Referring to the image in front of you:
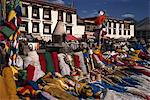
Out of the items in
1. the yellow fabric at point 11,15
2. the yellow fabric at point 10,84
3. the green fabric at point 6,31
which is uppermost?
the yellow fabric at point 11,15

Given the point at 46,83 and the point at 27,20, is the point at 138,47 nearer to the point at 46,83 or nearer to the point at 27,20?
the point at 27,20

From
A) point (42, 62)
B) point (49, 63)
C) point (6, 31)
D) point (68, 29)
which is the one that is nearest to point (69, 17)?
point (68, 29)

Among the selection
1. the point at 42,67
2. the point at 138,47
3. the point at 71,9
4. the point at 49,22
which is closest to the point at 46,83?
the point at 42,67

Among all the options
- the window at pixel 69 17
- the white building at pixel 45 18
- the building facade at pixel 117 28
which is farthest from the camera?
the building facade at pixel 117 28

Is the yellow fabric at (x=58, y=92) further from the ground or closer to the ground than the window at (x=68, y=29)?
closer to the ground

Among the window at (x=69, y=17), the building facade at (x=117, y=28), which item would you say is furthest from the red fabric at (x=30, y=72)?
the building facade at (x=117, y=28)

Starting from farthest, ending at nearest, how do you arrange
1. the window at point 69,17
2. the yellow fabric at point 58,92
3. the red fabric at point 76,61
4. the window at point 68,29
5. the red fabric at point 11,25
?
the window at point 69,17
the window at point 68,29
the red fabric at point 76,61
the red fabric at point 11,25
the yellow fabric at point 58,92

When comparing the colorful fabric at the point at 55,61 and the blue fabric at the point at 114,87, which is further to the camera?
the colorful fabric at the point at 55,61

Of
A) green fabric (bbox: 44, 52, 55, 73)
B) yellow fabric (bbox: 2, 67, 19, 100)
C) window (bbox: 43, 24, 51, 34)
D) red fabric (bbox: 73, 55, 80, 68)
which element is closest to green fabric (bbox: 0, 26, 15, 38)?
yellow fabric (bbox: 2, 67, 19, 100)

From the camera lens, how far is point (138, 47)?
87.0ft

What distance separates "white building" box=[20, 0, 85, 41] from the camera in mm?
32188

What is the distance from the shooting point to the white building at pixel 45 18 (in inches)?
1267

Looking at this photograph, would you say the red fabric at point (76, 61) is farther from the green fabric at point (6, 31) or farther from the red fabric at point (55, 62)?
the green fabric at point (6, 31)

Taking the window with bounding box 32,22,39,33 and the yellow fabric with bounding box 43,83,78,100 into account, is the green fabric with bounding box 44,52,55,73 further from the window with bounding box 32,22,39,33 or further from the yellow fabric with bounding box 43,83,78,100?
the window with bounding box 32,22,39,33
